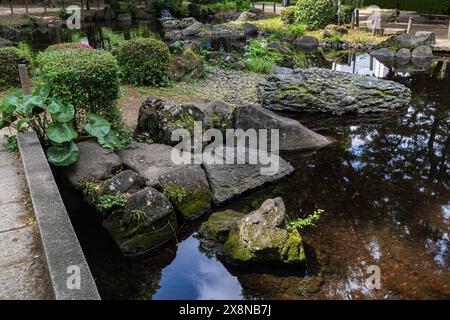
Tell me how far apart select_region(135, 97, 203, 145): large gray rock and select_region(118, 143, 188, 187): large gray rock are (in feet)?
1.44

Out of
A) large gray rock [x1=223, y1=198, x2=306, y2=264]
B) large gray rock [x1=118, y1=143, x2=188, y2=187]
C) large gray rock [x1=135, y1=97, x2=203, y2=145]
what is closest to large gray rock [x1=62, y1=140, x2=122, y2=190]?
large gray rock [x1=118, y1=143, x2=188, y2=187]

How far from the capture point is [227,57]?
15.8 metres

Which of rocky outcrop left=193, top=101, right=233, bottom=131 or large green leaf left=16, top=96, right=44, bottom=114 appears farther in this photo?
rocky outcrop left=193, top=101, right=233, bottom=131

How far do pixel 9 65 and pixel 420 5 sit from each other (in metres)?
29.5

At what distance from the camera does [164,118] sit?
8.20 metres

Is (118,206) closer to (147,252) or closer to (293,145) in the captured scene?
(147,252)

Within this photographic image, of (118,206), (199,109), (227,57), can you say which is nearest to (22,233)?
(118,206)

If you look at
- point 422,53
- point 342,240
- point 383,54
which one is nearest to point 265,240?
point 342,240

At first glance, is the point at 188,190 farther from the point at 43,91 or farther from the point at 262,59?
the point at 262,59

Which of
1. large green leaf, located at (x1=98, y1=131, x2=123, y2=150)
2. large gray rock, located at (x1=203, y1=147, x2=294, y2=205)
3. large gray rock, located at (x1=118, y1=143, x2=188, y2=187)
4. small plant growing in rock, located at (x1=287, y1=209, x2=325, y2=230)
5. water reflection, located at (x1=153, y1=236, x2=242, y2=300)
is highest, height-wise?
large green leaf, located at (x1=98, y1=131, x2=123, y2=150)

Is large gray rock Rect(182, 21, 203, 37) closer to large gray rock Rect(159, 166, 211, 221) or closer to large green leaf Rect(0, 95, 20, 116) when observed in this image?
large green leaf Rect(0, 95, 20, 116)

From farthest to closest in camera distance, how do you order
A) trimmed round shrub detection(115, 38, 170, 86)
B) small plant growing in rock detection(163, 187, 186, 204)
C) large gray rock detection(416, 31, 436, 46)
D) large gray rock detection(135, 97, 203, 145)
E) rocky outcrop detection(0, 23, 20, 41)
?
rocky outcrop detection(0, 23, 20, 41), large gray rock detection(416, 31, 436, 46), trimmed round shrub detection(115, 38, 170, 86), large gray rock detection(135, 97, 203, 145), small plant growing in rock detection(163, 187, 186, 204)

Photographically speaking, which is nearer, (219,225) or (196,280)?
(196,280)

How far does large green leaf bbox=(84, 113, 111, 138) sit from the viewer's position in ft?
23.0
